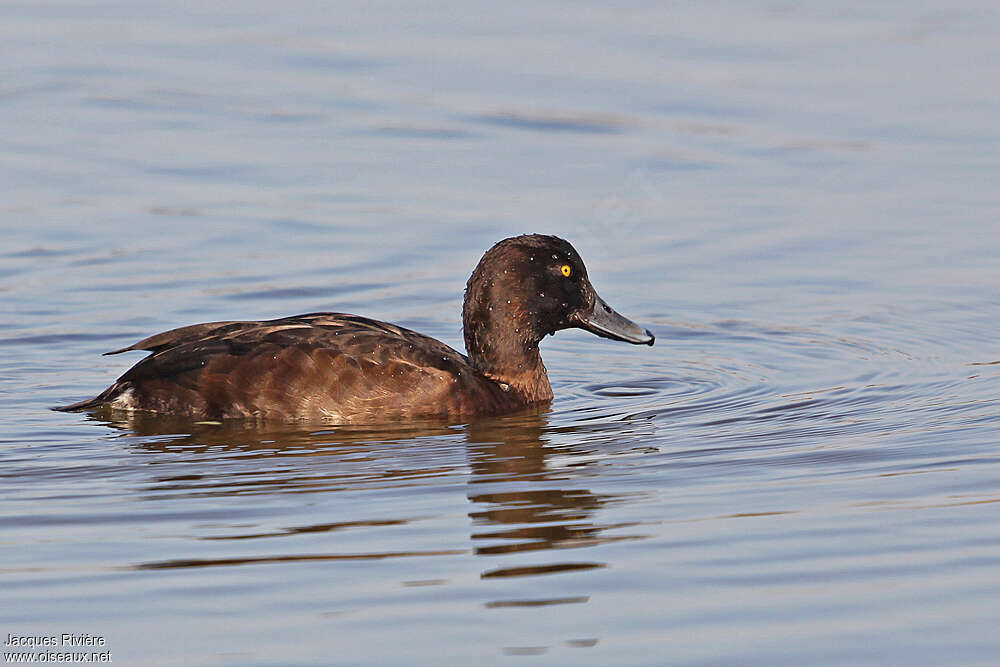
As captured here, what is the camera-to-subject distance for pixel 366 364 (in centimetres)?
916

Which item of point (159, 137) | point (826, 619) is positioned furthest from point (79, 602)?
point (159, 137)

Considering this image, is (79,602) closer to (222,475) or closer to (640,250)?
(222,475)

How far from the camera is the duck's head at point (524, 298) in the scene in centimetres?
972

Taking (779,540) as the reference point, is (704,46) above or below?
above

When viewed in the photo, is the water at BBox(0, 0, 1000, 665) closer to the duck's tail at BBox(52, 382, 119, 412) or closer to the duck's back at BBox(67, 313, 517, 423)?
the duck's back at BBox(67, 313, 517, 423)

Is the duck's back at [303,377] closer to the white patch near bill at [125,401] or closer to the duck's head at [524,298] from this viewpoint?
the white patch near bill at [125,401]

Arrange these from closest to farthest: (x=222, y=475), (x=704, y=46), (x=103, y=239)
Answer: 1. (x=222, y=475)
2. (x=103, y=239)
3. (x=704, y=46)

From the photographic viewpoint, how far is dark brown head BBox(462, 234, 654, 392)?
9.72 m

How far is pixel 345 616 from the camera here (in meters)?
5.79

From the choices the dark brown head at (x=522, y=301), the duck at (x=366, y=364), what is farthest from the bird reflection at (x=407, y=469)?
the dark brown head at (x=522, y=301)

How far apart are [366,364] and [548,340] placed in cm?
276

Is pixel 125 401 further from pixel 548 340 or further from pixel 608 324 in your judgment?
pixel 548 340

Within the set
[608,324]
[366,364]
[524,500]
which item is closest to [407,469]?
[524,500]

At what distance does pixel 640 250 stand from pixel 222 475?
18.9 ft
